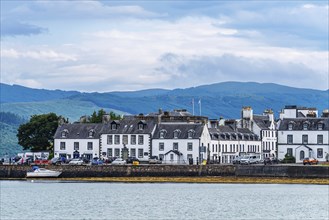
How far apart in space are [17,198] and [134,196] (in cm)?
949

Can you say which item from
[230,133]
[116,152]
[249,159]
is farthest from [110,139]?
[249,159]

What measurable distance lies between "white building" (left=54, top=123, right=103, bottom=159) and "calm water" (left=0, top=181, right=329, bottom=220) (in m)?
17.9

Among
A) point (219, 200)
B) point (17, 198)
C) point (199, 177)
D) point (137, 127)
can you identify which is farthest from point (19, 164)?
point (219, 200)

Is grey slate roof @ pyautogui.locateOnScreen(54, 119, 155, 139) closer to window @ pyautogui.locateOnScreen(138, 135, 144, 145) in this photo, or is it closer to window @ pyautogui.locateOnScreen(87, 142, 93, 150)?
window @ pyautogui.locateOnScreen(138, 135, 144, 145)

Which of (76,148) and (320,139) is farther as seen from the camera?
(320,139)

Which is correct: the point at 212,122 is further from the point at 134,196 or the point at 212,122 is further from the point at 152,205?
the point at 152,205

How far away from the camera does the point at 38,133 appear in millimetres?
130250

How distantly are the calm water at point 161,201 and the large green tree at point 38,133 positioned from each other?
27.7 m

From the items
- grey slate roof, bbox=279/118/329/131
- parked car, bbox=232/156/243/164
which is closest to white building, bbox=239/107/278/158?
grey slate roof, bbox=279/118/329/131

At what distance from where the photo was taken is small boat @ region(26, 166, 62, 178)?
106938mm

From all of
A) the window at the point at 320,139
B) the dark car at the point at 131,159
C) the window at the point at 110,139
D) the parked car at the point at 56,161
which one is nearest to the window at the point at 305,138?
the window at the point at 320,139

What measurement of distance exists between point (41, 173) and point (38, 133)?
23.6 metres

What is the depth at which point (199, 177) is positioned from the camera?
10294cm

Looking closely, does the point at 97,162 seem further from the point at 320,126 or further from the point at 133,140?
the point at 320,126
